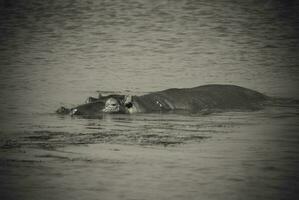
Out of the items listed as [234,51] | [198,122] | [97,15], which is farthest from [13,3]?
[198,122]

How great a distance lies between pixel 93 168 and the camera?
1157cm

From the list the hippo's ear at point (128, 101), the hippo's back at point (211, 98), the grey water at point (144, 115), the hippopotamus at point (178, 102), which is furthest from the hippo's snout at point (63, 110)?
the hippo's back at point (211, 98)

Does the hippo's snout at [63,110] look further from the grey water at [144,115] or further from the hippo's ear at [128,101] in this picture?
the hippo's ear at [128,101]

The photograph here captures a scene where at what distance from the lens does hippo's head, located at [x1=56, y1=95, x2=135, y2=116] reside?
52.8 feet

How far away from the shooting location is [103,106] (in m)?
16.3

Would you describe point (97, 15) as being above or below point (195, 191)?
above

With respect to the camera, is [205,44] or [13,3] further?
[13,3]

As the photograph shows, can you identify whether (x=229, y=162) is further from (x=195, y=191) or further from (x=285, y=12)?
(x=285, y=12)

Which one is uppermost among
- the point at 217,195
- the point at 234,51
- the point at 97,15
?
the point at 97,15

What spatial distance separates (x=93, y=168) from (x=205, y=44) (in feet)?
66.9

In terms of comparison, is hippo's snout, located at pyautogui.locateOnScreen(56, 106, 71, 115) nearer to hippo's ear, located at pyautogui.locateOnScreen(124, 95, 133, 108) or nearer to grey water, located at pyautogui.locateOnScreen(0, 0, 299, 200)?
grey water, located at pyautogui.locateOnScreen(0, 0, 299, 200)

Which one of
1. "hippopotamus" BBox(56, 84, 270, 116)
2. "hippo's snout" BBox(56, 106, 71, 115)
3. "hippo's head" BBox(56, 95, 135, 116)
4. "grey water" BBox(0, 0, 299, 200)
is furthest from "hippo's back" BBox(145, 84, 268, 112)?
"hippo's snout" BBox(56, 106, 71, 115)

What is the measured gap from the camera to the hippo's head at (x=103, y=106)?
1609 cm

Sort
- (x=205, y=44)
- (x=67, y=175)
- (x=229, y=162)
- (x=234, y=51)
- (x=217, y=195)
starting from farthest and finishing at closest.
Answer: (x=205, y=44) < (x=234, y=51) < (x=229, y=162) < (x=67, y=175) < (x=217, y=195)
